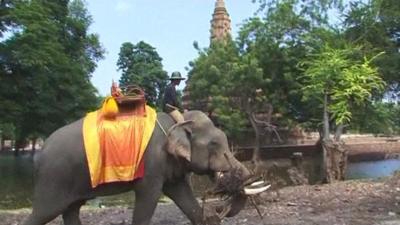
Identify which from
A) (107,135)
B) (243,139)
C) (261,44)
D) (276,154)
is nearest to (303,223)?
(107,135)

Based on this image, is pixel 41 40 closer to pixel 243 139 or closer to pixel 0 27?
pixel 0 27

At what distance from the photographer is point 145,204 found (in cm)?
788

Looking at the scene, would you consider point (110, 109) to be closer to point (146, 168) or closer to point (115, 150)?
point (115, 150)

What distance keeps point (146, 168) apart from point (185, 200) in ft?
3.43

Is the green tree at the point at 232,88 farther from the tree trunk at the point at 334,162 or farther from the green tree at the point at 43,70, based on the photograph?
the tree trunk at the point at 334,162

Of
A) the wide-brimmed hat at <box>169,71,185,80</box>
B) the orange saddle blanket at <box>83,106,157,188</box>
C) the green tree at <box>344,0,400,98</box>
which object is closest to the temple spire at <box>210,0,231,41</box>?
the green tree at <box>344,0,400,98</box>

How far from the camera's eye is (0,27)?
2934 cm

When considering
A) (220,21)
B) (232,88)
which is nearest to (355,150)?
(220,21)

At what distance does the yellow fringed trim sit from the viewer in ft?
26.5

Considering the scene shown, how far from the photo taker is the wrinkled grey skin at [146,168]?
785cm

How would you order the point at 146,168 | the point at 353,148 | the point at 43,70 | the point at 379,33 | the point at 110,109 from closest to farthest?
the point at 146,168 → the point at 110,109 → the point at 379,33 → the point at 43,70 → the point at 353,148

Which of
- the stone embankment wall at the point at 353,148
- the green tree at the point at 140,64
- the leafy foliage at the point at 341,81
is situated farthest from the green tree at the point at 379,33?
the green tree at the point at 140,64

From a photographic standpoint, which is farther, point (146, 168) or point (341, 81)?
point (341, 81)

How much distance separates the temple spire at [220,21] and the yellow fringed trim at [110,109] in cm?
5178
